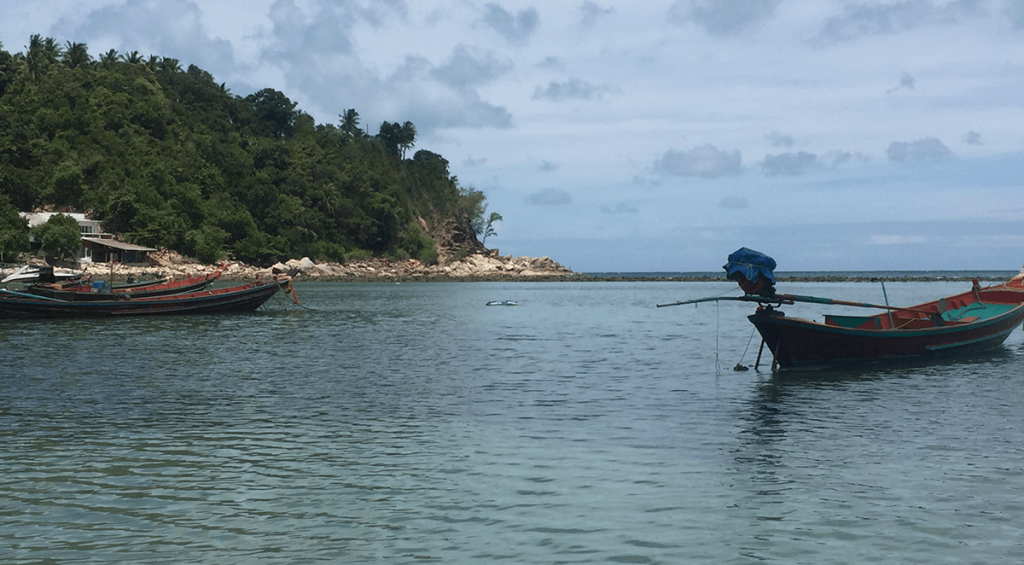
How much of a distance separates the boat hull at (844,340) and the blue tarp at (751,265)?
5.19 ft

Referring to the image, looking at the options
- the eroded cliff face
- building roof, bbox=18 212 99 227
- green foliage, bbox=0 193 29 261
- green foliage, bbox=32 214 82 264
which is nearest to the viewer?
green foliage, bbox=0 193 29 261

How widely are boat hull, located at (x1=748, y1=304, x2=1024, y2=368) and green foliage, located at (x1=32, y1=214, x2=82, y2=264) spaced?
96579 millimetres

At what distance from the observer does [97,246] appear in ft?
357

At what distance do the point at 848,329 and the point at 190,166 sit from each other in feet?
406

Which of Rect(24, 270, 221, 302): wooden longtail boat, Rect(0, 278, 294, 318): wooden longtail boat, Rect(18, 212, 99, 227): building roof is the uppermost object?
Rect(18, 212, 99, 227): building roof

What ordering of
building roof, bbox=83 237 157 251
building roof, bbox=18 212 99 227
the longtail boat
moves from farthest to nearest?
building roof, bbox=18 212 99 227 < building roof, bbox=83 237 157 251 < the longtail boat

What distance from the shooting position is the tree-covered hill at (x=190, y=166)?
118 metres

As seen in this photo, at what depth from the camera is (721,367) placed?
29312 mm

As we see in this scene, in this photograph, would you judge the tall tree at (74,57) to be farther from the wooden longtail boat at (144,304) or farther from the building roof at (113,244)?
the wooden longtail boat at (144,304)

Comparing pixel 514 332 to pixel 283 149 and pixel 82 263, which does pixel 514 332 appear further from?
pixel 283 149

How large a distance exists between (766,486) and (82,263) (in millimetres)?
108357

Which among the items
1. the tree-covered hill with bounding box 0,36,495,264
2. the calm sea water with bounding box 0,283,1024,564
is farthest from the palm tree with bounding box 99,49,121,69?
the calm sea water with bounding box 0,283,1024,564

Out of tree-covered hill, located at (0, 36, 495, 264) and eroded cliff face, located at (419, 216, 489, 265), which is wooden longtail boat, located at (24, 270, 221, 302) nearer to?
tree-covered hill, located at (0, 36, 495, 264)

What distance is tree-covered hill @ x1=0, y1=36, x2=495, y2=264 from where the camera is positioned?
386 feet
